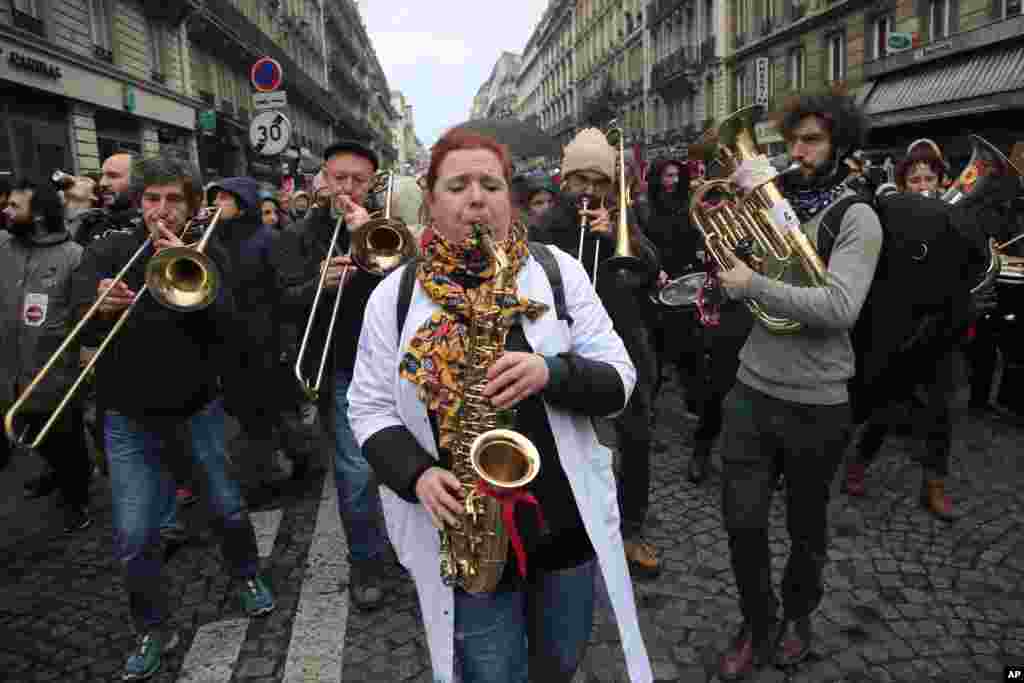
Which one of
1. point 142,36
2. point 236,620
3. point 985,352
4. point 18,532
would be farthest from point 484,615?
point 142,36

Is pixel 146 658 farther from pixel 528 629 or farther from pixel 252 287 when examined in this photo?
pixel 252 287

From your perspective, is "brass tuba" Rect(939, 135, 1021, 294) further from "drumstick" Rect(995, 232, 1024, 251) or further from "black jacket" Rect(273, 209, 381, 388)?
"black jacket" Rect(273, 209, 381, 388)

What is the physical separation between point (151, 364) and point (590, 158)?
93.1 inches

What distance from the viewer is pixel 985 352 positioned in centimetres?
616

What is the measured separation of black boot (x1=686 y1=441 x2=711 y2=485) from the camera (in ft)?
15.7

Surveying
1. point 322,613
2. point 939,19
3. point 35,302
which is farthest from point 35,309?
point 939,19

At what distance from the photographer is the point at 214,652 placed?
3.08 metres

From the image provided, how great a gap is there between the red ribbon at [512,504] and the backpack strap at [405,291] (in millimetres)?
494

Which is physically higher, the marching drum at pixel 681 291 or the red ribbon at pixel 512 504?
the marching drum at pixel 681 291

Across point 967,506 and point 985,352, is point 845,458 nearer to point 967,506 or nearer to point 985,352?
point 967,506

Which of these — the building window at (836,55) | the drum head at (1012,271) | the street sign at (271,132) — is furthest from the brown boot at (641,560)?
the building window at (836,55)

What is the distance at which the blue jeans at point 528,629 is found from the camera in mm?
1909

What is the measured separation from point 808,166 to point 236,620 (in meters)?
3.20

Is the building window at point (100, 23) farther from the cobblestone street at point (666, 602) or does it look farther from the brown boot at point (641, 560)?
the brown boot at point (641, 560)
